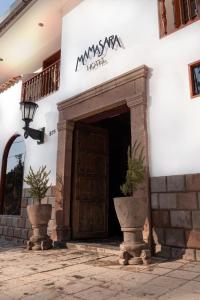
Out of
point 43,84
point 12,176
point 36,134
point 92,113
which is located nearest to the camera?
point 92,113

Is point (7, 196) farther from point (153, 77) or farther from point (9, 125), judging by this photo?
point (153, 77)

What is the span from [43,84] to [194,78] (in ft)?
15.4

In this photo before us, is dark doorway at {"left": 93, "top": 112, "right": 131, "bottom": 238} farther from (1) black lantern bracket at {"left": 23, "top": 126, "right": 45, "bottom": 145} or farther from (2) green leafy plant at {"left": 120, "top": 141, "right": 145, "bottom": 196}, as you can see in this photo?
(2) green leafy plant at {"left": 120, "top": 141, "right": 145, "bottom": 196}

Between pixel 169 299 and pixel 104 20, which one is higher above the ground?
pixel 104 20

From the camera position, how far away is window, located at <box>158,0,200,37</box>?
4969 millimetres

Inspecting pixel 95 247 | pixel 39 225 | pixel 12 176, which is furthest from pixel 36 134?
pixel 95 247

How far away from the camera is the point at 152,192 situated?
15.0 feet

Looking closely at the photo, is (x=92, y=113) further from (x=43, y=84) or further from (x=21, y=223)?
(x=21, y=223)

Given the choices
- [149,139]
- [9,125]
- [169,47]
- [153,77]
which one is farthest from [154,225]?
[9,125]

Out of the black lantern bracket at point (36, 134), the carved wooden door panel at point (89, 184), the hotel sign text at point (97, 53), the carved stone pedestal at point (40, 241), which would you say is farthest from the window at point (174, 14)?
the carved stone pedestal at point (40, 241)

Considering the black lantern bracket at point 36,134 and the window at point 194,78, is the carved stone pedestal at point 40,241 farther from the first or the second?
the window at point 194,78

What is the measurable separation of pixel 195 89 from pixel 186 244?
226 centimetres

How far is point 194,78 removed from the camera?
442 cm

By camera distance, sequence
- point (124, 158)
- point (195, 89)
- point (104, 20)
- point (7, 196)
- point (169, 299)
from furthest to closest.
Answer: point (7, 196) < point (124, 158) < point (104, 20) < point (195, 89) < point (169, 299)
